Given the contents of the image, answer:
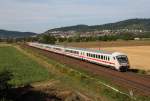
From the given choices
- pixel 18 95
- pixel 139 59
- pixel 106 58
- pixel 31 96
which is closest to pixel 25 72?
pixel 106 58

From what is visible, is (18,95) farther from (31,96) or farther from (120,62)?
(120,62)

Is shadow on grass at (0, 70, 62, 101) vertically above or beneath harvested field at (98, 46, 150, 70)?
above

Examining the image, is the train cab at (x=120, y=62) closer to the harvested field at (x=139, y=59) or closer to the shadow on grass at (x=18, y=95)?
the harvested field at (x=139, y=59)

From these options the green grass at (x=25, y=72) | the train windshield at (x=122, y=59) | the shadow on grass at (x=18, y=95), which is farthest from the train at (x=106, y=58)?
the shadow on grass at (x=18, y=95)

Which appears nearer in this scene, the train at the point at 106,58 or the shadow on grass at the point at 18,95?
the shadow on grass at the point at 18,95

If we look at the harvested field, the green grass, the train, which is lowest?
the harvested field

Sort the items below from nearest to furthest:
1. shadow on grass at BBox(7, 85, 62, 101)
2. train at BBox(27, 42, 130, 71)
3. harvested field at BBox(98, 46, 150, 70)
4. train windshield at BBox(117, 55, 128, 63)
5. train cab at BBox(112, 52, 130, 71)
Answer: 1. shadow on grass at BBox(7, 85, 62, 101)
2. train cab at BBox(112, 52, 130, 71)
3. train at BBox(27, 42, 130, 71)
4. train windshield at BBox(117, 55, 128, 63)
5. harvested field at BBox(98, 46, 150, 70)

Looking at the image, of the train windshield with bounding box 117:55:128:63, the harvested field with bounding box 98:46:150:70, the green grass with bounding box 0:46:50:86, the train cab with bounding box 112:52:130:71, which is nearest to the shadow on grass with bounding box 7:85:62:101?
the green grass with bounding box 0:46:50:86

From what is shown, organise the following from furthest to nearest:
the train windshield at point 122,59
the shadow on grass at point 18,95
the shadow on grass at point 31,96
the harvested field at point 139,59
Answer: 1. the harvested field at point 139,59
2. the train windshield at point 122,59
3. the shadow on grass at point 31,96
4. the shadow on grass at point 18,95

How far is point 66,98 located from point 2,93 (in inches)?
164

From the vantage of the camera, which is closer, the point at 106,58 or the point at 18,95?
the point at 18,95

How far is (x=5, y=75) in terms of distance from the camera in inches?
872

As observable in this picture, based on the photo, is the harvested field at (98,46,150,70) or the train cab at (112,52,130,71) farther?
the harvested field at (98,46,150,70)

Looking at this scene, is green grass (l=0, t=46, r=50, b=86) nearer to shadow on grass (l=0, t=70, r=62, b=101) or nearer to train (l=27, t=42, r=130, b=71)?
shadow on grass (l=0, t=70, r=62, b=101)
